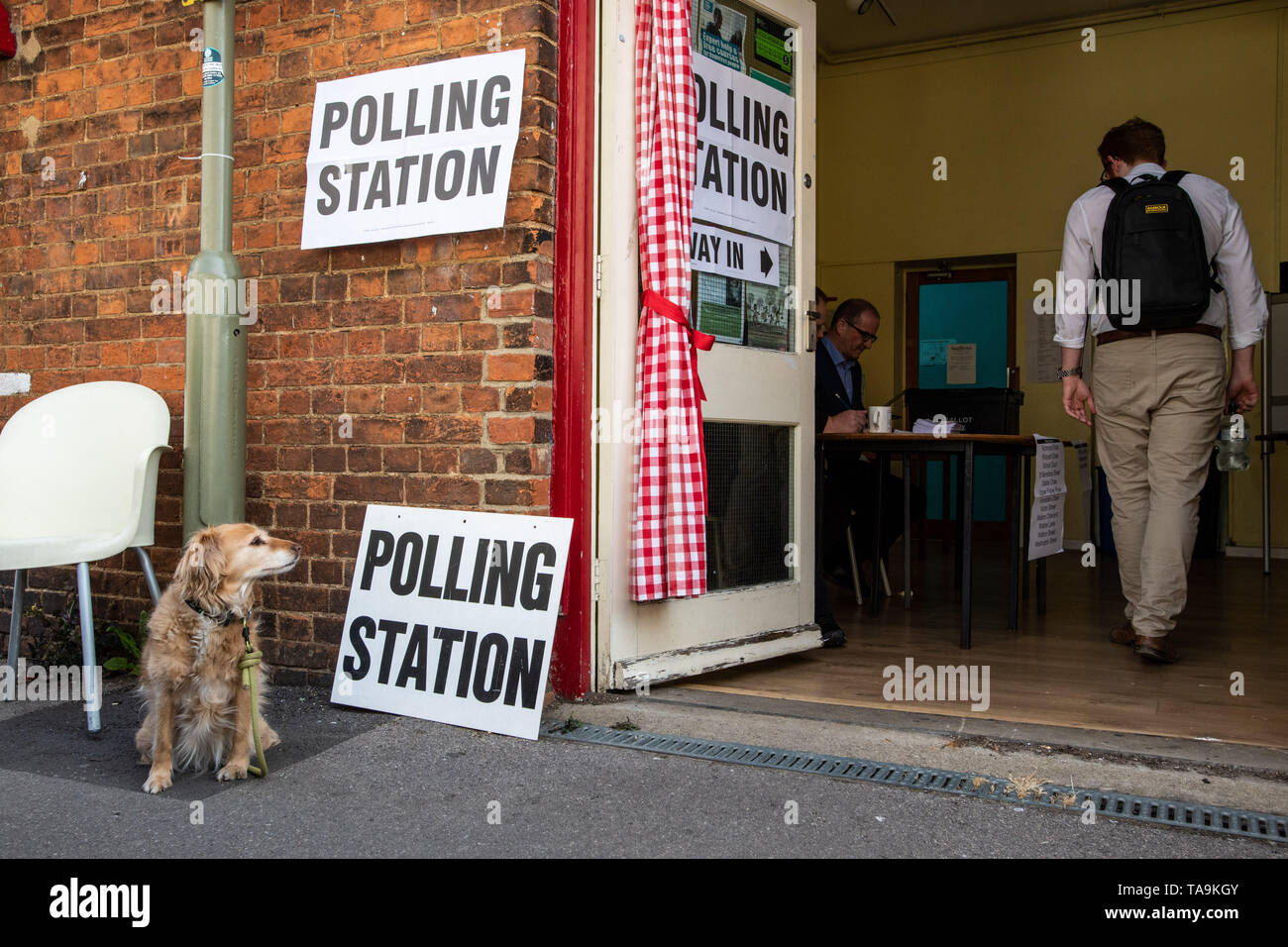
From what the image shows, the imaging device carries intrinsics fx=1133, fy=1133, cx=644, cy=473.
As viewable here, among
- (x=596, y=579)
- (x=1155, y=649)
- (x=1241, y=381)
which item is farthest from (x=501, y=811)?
(x=1241, y=381)

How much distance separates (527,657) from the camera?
10.3 feet

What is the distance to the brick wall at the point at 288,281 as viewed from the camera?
3398mm

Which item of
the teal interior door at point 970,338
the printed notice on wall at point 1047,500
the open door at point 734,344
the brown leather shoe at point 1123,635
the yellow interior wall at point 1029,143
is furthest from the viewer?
the teal interior door at point 970,338

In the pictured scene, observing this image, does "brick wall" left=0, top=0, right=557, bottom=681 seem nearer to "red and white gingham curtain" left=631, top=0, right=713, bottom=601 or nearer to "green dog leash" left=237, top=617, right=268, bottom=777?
"red and white gingham curtain" left=631, top=0, right=713, bottom=601

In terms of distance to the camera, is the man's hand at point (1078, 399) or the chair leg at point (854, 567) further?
the chair leg at point (854, 567)

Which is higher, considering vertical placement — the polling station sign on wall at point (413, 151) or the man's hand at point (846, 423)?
the polling station sign on wall at point (413, 151)

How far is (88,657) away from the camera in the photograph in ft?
10.5

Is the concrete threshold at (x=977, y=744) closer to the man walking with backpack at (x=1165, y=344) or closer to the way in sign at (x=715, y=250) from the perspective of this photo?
the man walking with backpack at (x=1165, y=344)

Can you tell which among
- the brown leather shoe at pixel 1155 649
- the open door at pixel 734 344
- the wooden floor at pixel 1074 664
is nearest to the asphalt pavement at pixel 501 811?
the wooden floor at pixel 1074 664

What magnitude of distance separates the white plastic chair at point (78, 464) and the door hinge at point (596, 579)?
1.33m

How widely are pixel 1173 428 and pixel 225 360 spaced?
320 cm

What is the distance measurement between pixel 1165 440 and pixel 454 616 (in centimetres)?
254

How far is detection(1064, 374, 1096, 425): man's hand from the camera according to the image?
166 inches
